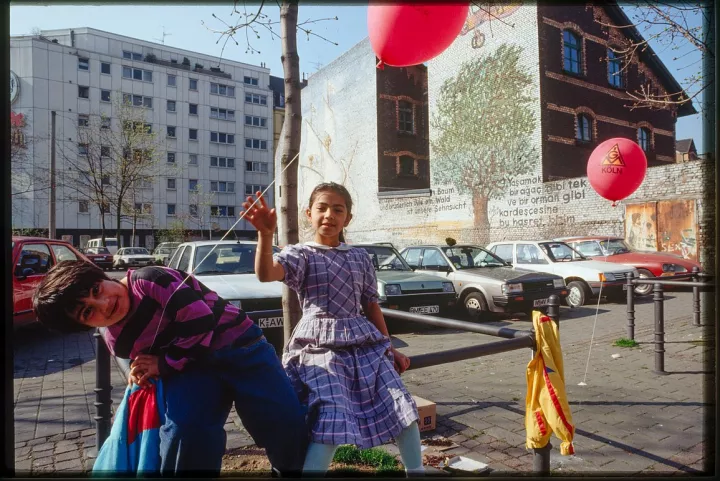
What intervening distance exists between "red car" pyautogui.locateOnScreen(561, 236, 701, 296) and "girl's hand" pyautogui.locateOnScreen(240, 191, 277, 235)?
1284 cm

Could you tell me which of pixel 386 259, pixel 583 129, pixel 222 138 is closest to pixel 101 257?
pixel 386 259

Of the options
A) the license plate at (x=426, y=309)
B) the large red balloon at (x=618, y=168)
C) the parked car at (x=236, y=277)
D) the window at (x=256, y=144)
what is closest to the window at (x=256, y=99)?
the window at (x=256, y=144)

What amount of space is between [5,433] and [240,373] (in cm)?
154

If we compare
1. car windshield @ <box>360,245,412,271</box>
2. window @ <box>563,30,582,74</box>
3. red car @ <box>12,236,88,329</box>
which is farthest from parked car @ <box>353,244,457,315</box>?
window @ <box>563,30,582,74</box>

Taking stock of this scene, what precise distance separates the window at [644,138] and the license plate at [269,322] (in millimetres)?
26207

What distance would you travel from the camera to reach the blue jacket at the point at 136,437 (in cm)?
184

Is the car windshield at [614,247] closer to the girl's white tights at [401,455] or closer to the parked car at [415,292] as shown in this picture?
the parked car at [415,292]

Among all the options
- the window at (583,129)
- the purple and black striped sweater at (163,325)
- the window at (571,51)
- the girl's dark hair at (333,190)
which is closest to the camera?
the purple and black striped sweater at (163,325)

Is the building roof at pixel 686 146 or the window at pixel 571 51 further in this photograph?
the building roof at pixel 686 146

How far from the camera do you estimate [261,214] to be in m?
2.13

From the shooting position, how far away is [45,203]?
1677 inches

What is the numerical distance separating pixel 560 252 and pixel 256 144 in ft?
158

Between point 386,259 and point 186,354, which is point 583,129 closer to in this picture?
point 386,259

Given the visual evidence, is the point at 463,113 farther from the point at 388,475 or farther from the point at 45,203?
the point at 45,203
